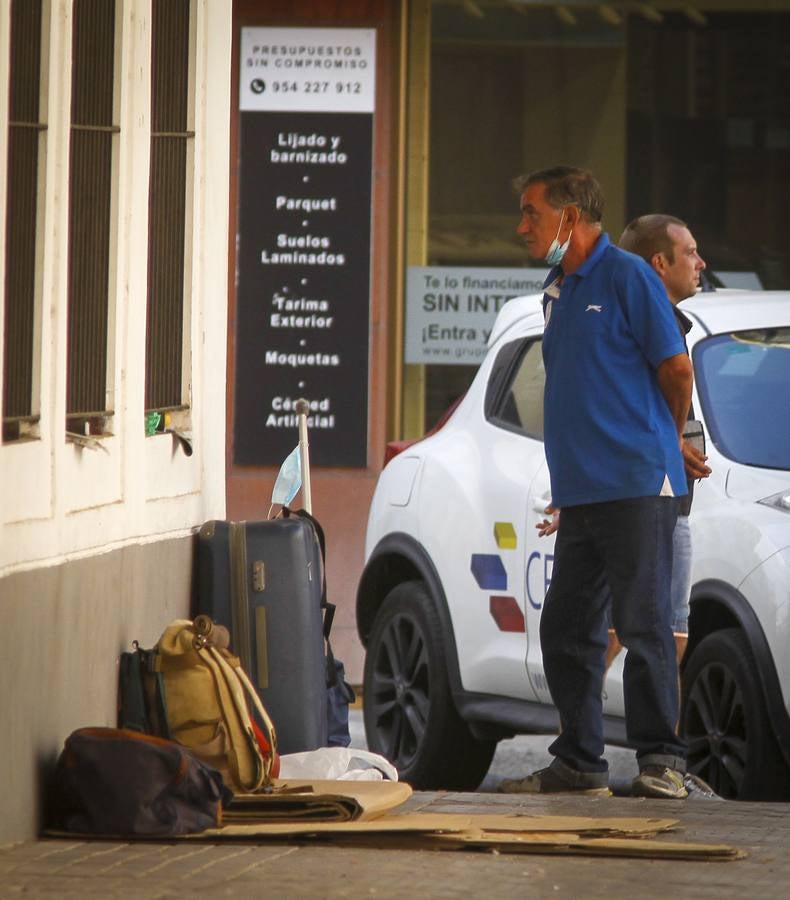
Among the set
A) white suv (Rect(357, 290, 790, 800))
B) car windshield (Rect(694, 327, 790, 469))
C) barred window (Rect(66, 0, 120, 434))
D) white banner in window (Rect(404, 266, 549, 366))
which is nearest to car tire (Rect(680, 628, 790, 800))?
white suv (Rect(357, 290, 790, 800))

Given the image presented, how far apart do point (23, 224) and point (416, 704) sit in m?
3.69

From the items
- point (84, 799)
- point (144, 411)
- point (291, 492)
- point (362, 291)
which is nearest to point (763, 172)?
point (362, 291)

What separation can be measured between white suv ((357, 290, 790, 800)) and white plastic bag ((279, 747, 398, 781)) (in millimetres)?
1089

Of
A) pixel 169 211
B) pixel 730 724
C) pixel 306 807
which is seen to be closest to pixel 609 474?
pixel 730 724

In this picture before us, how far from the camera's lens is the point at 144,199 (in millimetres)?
7773

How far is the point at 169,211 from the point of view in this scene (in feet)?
27.6

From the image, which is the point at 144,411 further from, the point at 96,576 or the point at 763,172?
the point at 763,172

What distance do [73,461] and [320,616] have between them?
58.1 inches

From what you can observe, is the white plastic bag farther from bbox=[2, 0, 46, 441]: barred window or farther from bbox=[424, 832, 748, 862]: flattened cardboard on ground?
bbox=[2, 0, 46, 441]: barred window

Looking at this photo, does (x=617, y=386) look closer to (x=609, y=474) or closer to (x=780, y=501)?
(x=609, y=474)

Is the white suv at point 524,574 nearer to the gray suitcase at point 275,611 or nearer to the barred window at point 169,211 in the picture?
the gray suitcase at point 275,611

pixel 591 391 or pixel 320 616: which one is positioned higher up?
pixel 591 391

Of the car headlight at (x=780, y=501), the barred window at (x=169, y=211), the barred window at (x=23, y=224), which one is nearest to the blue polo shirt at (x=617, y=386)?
the car headlight at (x=780, y=501)

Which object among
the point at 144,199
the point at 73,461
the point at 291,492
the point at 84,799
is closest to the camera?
the point at 84,799
